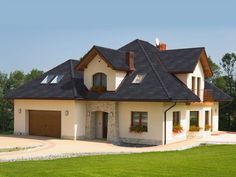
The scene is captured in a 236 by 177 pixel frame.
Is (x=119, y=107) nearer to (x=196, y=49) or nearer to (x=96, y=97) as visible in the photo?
(x=96, y=97)

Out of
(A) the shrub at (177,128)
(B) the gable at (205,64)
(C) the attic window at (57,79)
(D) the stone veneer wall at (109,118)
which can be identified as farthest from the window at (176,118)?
(C) the attic window at (57,79)

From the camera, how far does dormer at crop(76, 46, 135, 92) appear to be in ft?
91.0

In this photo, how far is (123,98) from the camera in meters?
26.2

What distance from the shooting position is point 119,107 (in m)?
27.4

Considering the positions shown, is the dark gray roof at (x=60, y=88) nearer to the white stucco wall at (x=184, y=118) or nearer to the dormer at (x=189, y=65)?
the white stucco wall at (x=184, y=118)

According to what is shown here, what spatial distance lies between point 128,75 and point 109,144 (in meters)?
5.89

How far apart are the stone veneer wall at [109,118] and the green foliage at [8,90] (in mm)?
19653

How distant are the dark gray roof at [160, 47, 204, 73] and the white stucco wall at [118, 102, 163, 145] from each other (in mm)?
4206

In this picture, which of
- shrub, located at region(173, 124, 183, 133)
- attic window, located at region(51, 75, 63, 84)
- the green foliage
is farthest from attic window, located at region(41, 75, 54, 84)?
the green foliage

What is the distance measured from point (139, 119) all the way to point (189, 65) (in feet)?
19.1

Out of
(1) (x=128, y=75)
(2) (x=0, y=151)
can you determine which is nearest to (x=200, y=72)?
(1) (x=128, y=75)

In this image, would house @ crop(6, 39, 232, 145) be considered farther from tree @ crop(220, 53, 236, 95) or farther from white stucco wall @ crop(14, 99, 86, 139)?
tree @ crop(220, 53, 236, 95)

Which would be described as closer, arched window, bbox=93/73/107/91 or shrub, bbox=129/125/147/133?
shrub, bbox=129/125/147/133

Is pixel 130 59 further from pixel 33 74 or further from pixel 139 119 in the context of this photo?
pixel 33 74
